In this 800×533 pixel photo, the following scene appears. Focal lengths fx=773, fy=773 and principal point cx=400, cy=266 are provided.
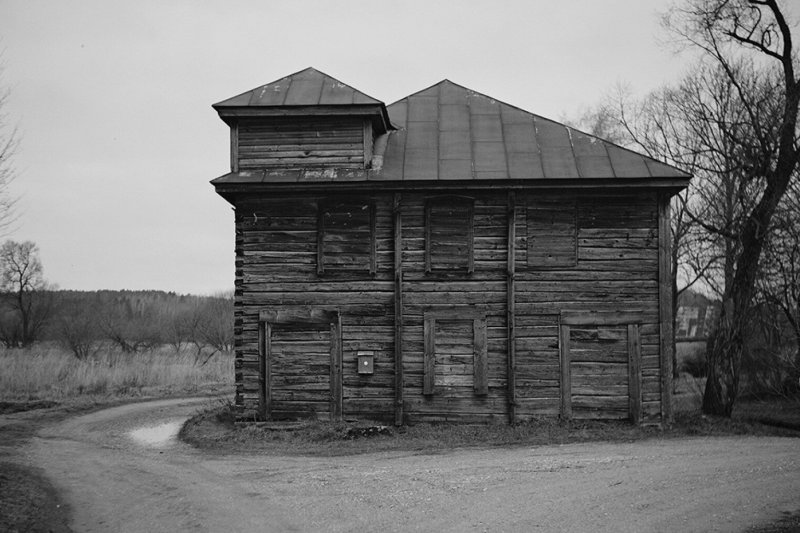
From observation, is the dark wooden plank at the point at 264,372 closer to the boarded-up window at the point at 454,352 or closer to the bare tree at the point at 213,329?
the boarded-up window at the point at 454,352

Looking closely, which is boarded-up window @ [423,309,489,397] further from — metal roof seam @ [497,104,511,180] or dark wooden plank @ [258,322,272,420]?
dark wooden plank @ [258,322,272,420]

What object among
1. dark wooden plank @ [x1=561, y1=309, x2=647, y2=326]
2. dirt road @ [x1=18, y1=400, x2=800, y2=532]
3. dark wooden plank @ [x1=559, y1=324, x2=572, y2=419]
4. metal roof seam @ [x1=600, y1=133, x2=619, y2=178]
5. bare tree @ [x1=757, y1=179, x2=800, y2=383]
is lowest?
dirt road @ [x1=18, y1=400, x2=800, y2=532]

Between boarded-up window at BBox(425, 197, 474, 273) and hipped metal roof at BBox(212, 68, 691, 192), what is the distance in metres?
0.64

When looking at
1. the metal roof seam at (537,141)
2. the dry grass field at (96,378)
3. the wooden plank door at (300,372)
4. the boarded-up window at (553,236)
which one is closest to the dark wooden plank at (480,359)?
the boarded-up window at (553,236)

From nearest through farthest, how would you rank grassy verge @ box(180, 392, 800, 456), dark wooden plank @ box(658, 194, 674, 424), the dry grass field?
grassy verge @ box(180, 392, 800, 456)
dark wooden plank @ box(658, 194, 674, 424)
the dry grass field

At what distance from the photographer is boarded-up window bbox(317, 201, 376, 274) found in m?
16.6

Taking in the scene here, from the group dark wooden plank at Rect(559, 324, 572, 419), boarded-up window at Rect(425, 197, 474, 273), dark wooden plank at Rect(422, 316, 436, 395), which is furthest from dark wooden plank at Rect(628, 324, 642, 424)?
dark wooden plank at Rect(422, 316, 436, 395)

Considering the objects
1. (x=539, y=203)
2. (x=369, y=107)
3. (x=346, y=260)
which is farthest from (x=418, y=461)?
(x=369, y=107)

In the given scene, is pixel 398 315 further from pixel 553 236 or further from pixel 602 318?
pixel 602 318

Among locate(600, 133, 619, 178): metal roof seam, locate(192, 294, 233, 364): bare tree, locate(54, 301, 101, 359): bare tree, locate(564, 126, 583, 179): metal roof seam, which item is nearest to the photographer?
locate(600, 133, 619, 178): metal roof seam

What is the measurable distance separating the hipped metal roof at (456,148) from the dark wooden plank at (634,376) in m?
3.40

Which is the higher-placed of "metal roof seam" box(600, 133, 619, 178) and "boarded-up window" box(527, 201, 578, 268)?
"metal roof seam" box(600, 133, 619, 178)

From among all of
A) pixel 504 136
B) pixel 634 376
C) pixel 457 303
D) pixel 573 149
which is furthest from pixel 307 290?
pixel 634 376

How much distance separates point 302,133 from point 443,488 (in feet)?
29.9
